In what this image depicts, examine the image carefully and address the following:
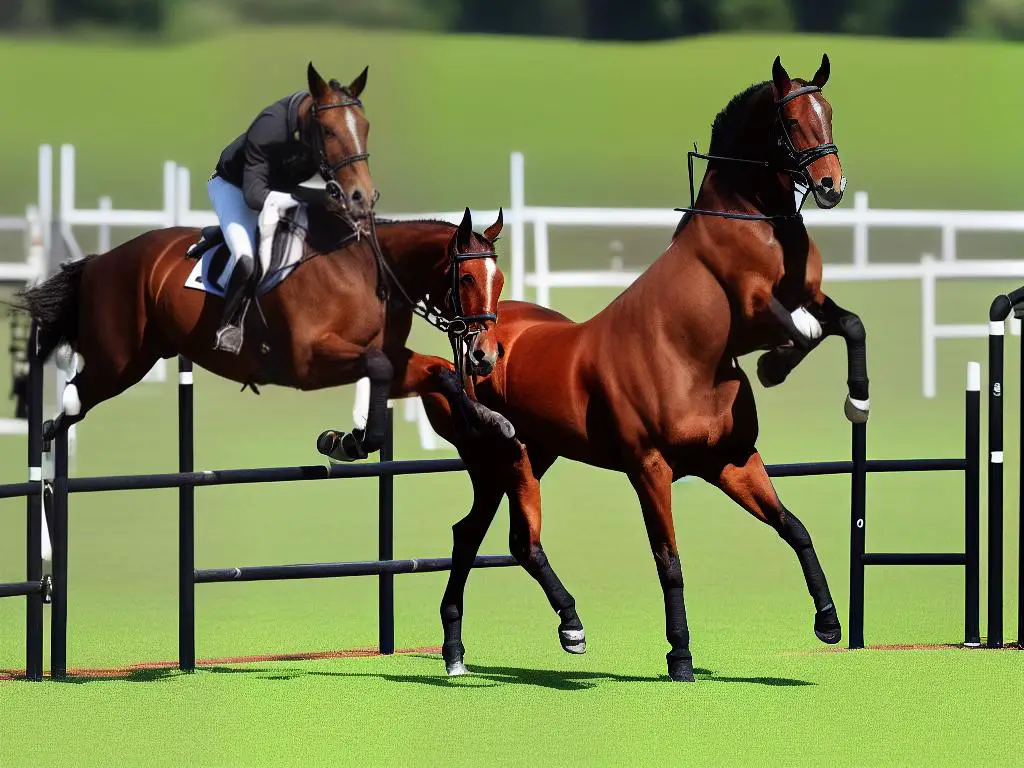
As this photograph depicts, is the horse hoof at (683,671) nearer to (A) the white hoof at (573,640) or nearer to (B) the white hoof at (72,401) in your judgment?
(A) the white hoof at (573,640)

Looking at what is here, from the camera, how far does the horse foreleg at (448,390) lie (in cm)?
663

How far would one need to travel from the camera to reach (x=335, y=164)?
21.5 feet

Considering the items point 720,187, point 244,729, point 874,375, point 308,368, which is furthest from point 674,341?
point 874,375

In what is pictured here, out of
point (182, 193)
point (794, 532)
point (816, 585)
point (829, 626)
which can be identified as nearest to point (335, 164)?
point (794, 532)

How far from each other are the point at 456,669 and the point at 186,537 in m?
1.24

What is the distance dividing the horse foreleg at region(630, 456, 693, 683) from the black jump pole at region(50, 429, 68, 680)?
232cm

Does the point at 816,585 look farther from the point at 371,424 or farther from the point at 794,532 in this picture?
the point at 371,424

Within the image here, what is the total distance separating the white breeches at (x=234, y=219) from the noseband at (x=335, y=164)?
615 mm

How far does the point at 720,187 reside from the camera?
655 cm

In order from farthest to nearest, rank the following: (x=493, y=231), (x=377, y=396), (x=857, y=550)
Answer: (x=857, y=550), (x=377, y=396), (x=493, y=231)

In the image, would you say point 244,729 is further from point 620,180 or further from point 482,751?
point 620,180

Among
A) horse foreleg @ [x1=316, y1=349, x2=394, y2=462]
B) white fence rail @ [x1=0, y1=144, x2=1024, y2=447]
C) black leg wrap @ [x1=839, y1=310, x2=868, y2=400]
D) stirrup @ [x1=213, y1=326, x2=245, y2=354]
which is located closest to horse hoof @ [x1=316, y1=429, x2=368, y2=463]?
horse foreleg @ [x1=316, y1=349, x2=394, y2=462]

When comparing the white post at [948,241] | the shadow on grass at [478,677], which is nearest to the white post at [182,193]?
the white post at [948,241]

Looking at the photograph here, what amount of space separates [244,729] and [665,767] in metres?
1.47
